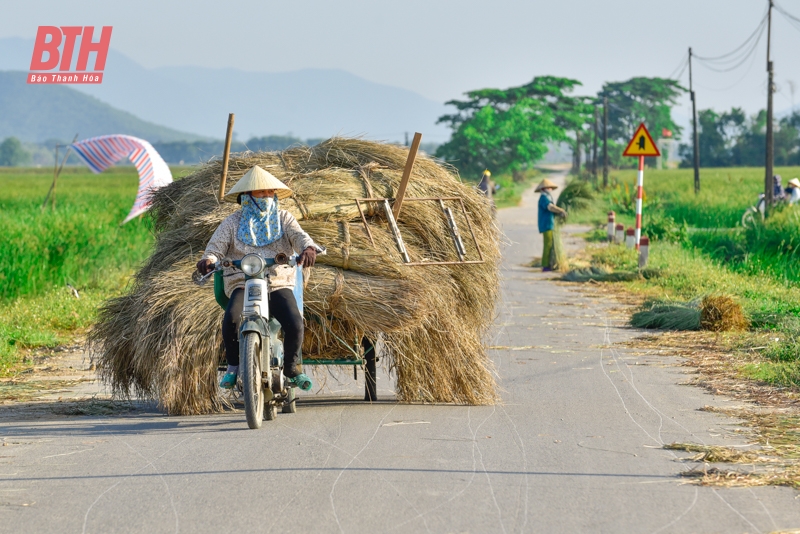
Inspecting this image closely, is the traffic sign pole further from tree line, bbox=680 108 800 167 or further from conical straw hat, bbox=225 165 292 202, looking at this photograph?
tree line, bbox=680 108 800 167

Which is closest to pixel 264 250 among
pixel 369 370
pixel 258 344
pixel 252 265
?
pixel 252 265

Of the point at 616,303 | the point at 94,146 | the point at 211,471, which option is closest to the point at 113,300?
the point at 211,471

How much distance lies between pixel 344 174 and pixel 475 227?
1.22 meters

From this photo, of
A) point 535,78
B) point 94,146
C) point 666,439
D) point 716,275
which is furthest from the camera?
point 535,78

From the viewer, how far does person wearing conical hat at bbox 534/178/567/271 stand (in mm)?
20722

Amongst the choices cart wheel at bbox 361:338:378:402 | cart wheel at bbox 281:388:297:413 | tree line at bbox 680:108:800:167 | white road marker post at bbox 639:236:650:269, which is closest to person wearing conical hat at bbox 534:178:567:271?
white road marker post at bbox 639:236:650:269

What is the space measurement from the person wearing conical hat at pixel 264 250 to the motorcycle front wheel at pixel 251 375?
0.20 meters

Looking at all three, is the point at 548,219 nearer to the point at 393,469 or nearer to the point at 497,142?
the point at 393,469

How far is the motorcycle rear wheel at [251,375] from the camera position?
7047mm

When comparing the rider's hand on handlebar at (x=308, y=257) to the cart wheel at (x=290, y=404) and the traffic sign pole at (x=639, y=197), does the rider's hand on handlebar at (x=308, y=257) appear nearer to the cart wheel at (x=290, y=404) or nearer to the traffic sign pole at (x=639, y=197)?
the cart wheel at (x=290, y=404)

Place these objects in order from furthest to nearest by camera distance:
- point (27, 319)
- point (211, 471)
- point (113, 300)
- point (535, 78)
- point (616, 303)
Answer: point (535, 78) → point (616, 303) → point (27, 319) → point (113, 300) → point (211, 471)

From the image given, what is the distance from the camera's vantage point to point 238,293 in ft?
24.6

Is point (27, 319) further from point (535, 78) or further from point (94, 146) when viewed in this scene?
point (535, 78)

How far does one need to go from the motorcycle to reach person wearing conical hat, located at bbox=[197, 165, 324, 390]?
0.26ft
